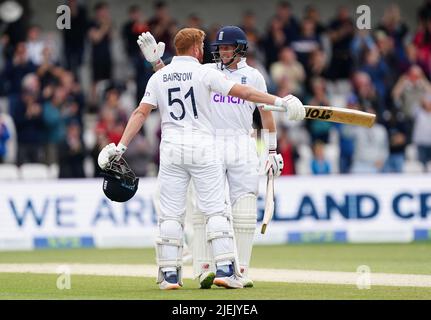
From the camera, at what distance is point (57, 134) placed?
64.3 feet

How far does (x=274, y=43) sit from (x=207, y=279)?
1161cm

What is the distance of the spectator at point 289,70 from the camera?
2045 cm

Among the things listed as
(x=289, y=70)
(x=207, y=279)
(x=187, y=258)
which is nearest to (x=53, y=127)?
(x=289, y=70)

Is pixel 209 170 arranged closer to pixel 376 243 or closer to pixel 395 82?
pixel 376 243

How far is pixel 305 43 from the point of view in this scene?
21.3 meters

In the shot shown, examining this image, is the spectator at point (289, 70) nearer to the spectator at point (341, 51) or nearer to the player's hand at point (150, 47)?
the spectator at point (341, 51)

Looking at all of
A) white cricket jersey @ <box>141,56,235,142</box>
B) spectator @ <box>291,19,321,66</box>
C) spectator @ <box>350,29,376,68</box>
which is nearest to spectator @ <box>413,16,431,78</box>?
spectator @ <box>350,29,376,68</box>

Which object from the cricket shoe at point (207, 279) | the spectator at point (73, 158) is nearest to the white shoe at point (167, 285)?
the cricket shoe at point (207, 279)

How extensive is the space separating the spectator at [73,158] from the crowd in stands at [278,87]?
16mm

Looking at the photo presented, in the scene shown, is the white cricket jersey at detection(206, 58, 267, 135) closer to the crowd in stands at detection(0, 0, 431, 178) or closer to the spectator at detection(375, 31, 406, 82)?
the crowd in stands at detection(0, 0, 431, 178)

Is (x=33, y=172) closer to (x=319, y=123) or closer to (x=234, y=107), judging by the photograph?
(x=319, y=123)
